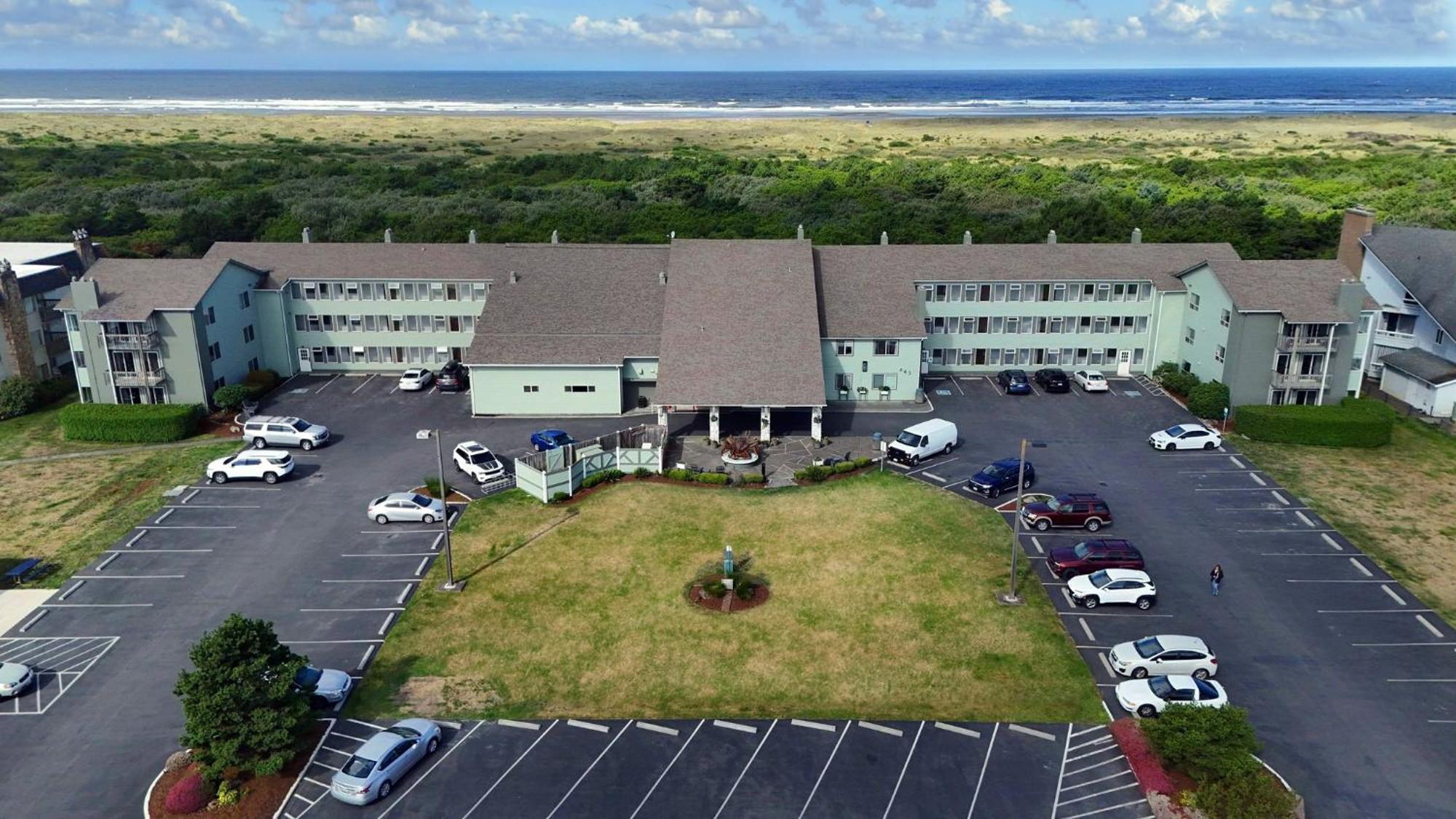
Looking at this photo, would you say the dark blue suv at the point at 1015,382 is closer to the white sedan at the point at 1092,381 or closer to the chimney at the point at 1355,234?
the white sedan at the point at 1092,381

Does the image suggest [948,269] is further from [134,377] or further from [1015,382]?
[134,377]

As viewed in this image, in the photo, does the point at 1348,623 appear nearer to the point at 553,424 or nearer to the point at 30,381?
the point at 553,424

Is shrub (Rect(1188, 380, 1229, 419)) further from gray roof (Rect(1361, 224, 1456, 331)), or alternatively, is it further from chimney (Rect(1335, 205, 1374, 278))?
chimney (Rect(1335, 205, 1374, 278))

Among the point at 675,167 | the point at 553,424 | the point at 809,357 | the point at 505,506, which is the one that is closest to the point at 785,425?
the point at 809,357

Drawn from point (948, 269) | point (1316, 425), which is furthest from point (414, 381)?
point (1316, 425)

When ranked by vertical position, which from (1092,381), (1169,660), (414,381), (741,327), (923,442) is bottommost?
(1169,660)
